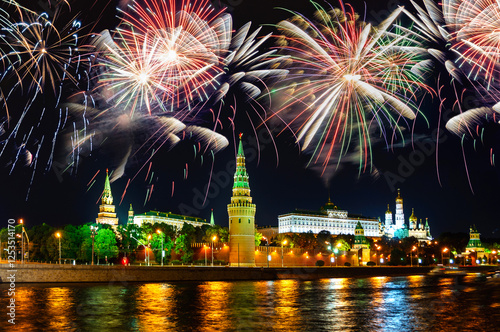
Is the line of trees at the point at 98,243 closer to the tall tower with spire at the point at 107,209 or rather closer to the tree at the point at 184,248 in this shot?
the tree at the point at 184,248

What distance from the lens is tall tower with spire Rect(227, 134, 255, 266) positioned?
8519 cm

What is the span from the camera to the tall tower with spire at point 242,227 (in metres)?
85.2

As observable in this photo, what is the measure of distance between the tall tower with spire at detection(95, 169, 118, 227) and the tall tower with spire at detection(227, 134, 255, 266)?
67072 millimetres

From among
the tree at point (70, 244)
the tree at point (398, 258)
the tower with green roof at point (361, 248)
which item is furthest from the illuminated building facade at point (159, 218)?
the tree at point (70, 244)

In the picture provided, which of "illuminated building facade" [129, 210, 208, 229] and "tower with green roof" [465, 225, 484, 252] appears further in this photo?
"illuminated building facade" [129, 210, 208, 229]

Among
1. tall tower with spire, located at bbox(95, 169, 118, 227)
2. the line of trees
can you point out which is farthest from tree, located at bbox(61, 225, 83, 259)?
tall tower with spire, located at bbox(95, 169, 118, 227)

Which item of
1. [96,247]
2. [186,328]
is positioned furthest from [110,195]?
[186,328]

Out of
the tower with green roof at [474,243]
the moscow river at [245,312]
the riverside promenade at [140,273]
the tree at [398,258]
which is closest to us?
the moscow river at [245,312]

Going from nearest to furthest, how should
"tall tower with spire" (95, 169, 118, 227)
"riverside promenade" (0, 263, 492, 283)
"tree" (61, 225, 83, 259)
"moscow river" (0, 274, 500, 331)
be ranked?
"moscow river" (0, 274, 500, 331), "riverside promenade" (0, 263, 492, 283), "tree" (61, 225, 83, 259), "tall tower with spire" (95, 169, 118, 227)

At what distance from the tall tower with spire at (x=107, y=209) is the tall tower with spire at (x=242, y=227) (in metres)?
67.1

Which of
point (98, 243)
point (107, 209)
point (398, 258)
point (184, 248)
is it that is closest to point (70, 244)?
point (98, 243)

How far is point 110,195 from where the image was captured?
149 meters

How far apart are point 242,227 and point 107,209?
72140 mm

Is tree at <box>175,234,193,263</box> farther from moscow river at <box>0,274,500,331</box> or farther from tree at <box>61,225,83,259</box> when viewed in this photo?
moscow river at <box>0,274,500,331</box>
